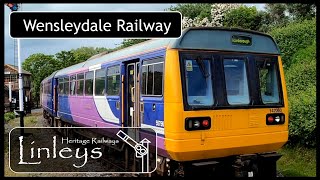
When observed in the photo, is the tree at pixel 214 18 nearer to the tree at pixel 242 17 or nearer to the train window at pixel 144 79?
the tree at pixel 242 17

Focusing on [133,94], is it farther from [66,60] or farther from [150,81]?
[66,60]

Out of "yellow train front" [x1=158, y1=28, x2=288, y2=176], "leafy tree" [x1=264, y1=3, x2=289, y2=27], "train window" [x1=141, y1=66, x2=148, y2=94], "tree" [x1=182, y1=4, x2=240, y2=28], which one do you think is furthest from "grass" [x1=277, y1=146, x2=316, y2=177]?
"leafy tree" [x1=264, y1=3, x2=289, y2=27]

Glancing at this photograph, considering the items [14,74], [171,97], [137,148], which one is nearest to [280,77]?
[171,97]

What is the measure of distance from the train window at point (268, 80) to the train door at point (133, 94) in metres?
2.15

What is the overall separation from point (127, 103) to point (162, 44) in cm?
192

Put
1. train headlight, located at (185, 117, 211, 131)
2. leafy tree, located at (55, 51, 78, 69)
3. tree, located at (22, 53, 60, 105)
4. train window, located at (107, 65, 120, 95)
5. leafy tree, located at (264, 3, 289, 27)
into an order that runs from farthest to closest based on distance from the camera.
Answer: leafy tree, located at (264, 3, 289, 27), leafy tree, located at (55, 51, 78, 69), tree, located at (22, 53, 60, 105), train window, located at (107, 65, 120, 95), train headlight, located at (185, 117, 211, 131)

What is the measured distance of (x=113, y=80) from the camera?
8.62 m

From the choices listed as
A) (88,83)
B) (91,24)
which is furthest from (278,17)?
(91,24)

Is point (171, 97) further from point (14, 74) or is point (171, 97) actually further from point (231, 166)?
point (14, 74)

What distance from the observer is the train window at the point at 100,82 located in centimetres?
927

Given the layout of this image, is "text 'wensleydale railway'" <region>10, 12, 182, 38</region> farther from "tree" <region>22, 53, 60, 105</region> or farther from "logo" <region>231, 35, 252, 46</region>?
"tree" <region>22, 53, 60, 105</region>

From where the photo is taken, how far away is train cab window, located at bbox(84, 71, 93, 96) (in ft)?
33.6

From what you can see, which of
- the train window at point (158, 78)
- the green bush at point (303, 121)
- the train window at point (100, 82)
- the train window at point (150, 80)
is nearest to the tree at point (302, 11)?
the green bush at point (303, 121)

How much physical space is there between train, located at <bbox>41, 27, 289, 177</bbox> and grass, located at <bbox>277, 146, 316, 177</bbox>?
153 centimetres
